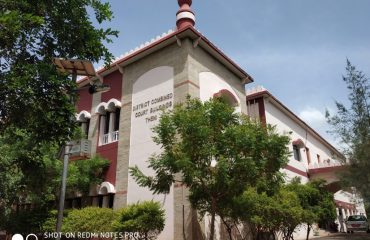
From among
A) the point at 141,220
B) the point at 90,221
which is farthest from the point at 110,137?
the point at 141,220

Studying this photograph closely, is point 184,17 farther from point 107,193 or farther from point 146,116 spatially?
point 107,193

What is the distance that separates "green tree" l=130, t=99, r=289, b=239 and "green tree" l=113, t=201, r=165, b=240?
237cm

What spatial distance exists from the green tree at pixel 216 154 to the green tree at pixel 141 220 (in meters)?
2.37

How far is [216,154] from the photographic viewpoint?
10.9 meters

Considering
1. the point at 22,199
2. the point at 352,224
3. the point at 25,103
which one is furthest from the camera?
the point at 352,224

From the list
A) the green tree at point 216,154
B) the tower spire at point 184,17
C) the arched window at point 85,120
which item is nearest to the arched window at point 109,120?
the arched window at point 85,120

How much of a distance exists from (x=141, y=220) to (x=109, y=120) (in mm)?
8464

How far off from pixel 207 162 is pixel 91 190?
10032 millimetres

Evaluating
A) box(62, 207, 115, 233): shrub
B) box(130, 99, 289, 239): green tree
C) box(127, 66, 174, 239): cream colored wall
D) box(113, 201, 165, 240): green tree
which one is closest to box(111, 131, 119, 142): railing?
box(127, 66, 174, 239): cream colored wall

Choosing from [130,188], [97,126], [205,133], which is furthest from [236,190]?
[97,126]

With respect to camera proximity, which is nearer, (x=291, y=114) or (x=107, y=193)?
(x=107, y=193)

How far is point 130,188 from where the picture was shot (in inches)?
680

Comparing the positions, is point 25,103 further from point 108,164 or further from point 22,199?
point 22,199

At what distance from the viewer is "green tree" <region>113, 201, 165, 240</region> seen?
13.3 m
